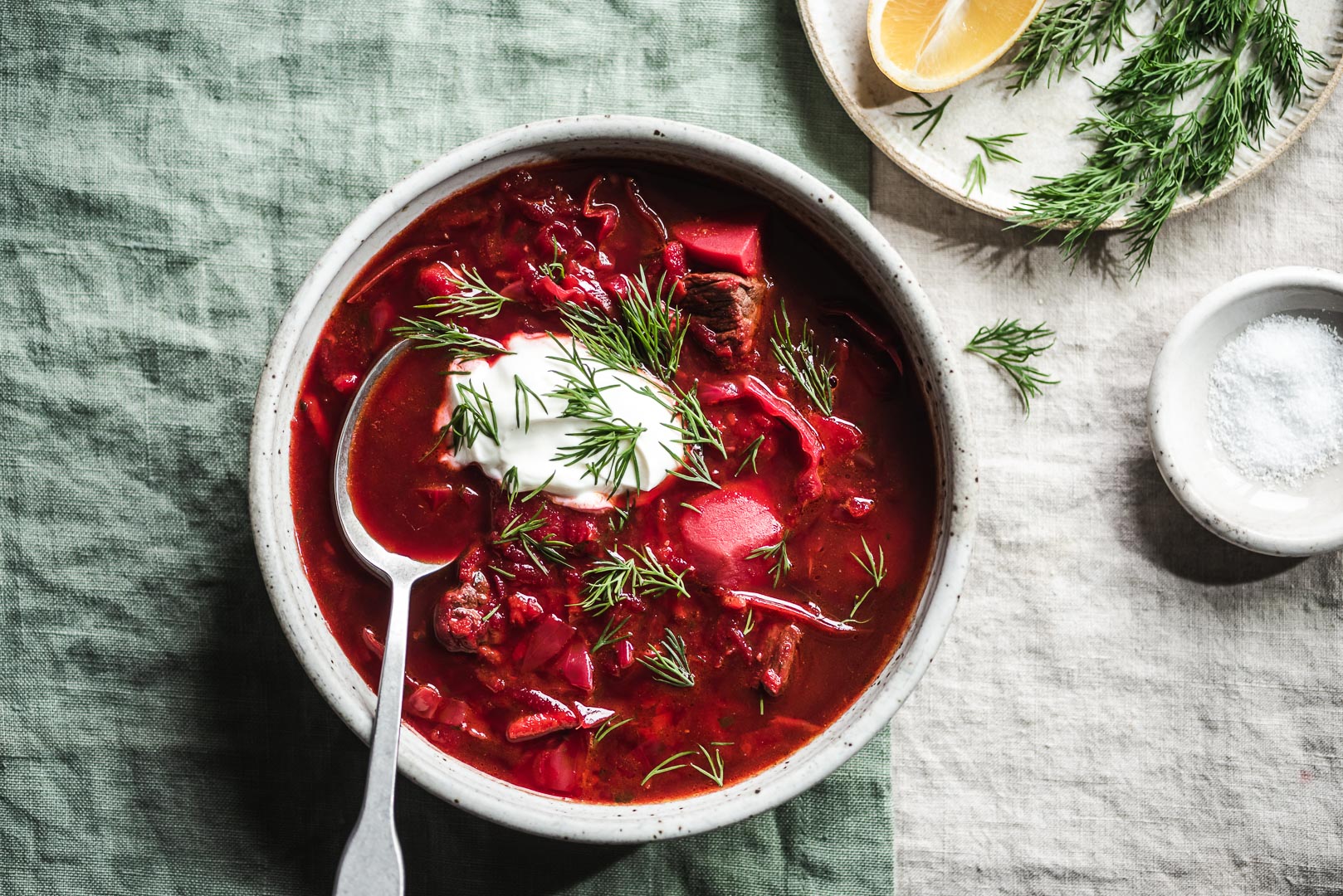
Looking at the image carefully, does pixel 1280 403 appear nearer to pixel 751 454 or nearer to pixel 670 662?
pixel 751 454

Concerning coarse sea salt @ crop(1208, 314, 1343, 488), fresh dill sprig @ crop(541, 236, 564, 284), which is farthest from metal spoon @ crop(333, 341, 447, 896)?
coarse sea salt @ crop(1208, 314, 1343, 488)

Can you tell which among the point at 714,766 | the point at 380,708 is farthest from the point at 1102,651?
the point at 380,708

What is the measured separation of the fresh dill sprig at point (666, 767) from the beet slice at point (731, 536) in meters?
0.40

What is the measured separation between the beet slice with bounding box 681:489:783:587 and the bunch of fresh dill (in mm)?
1204

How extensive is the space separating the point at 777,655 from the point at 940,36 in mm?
1777

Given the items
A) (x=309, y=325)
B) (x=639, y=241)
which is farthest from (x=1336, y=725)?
(x=309, y=325)

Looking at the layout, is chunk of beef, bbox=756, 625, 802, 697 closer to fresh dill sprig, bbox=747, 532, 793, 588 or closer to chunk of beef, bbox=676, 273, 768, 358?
fresh dill sprig, bbox=747, 532, 793, 588

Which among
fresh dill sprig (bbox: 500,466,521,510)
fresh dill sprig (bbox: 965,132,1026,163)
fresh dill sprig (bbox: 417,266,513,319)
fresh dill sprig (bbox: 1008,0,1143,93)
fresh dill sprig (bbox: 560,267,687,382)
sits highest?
fresh dill sprig (bbox: 1008,0,1143,93)

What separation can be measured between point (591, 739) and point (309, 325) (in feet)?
3.72

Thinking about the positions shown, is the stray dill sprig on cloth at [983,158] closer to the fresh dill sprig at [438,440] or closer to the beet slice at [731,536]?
the beet slice at [731,536]

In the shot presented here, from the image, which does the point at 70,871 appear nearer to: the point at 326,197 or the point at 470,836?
the point at 470,836

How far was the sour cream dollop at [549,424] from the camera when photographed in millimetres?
2281

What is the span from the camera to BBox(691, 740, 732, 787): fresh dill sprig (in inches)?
91.3

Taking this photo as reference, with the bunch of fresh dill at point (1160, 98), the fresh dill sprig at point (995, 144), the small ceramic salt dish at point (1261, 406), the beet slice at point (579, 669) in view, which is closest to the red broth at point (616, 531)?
the beet slice at point (579, 669)
